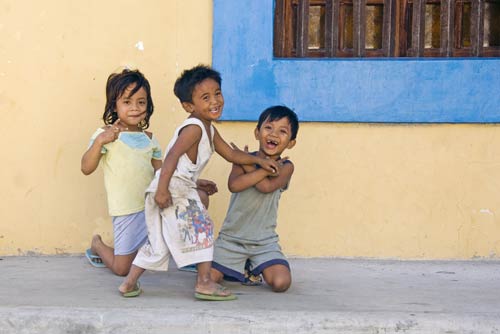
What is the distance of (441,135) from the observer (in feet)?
16.3

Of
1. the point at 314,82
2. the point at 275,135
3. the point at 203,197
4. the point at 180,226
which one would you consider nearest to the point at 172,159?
the point at 180,226

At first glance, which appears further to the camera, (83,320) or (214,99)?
(214,99)

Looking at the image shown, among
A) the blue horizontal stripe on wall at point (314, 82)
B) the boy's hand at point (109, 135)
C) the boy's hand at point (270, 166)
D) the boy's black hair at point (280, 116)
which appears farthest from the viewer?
the blue horizontal stripe on wall at point (314, 82)

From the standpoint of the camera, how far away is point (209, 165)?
16.7 feet

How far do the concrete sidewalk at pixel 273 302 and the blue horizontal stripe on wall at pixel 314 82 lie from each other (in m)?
0.88

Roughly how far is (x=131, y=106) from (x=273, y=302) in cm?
130

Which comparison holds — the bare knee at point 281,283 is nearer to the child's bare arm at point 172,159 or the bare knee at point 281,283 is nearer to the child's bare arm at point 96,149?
the child's bare arm at point 172,159

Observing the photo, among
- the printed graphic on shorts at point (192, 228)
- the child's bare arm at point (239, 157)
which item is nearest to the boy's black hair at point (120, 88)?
the child's bare arm at point (239, 157)

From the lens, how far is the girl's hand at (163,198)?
13.1 feet

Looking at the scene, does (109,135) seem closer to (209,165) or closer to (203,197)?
(203,197)

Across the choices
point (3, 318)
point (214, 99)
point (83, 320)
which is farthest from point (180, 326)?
→ point (214, 99)

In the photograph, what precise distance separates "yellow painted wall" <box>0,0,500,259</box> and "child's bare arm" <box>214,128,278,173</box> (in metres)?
0.74

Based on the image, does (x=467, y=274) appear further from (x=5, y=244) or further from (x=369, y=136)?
(x=5, y=244)

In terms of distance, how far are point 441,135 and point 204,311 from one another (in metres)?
1.90
